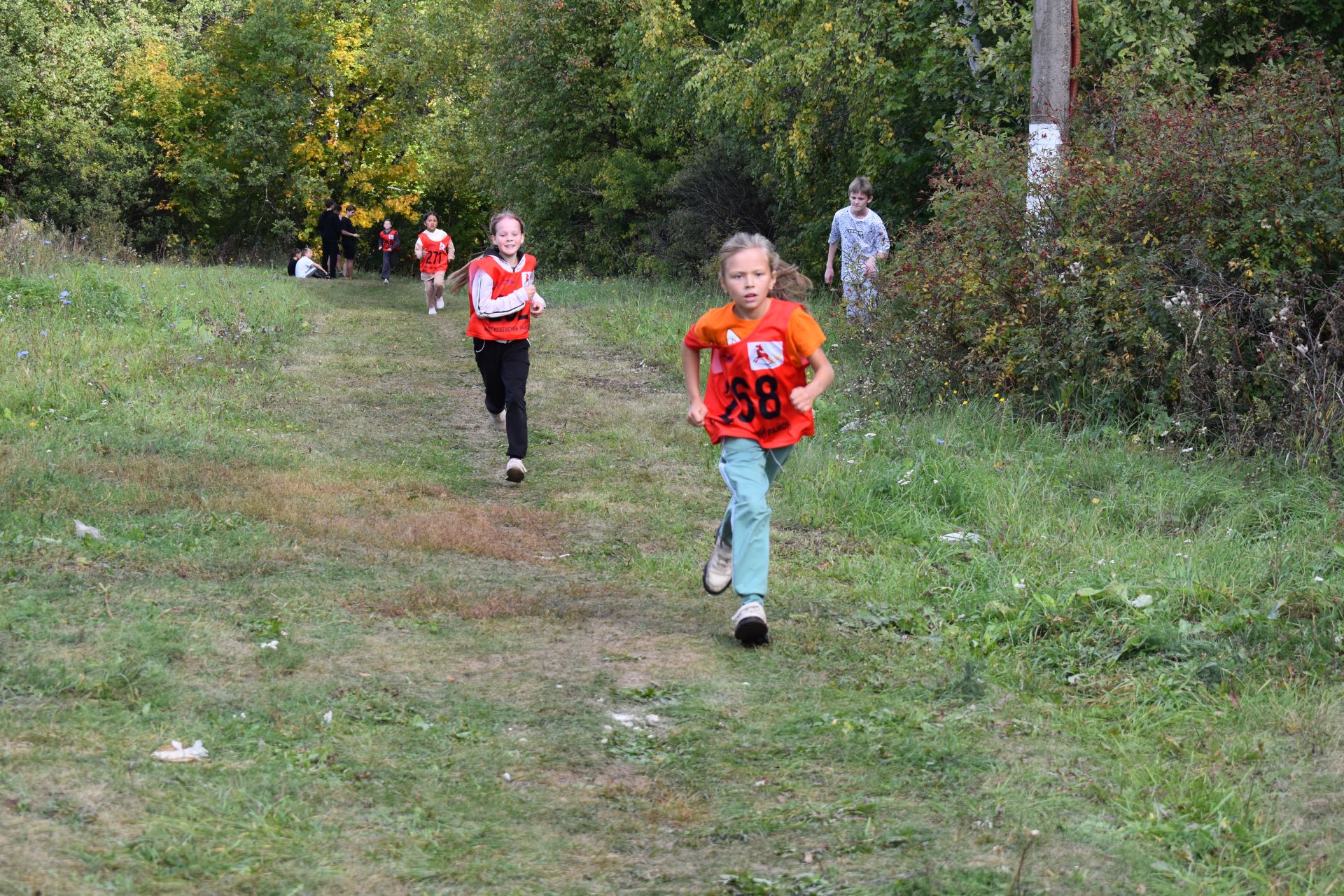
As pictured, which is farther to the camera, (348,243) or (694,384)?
(348,243)

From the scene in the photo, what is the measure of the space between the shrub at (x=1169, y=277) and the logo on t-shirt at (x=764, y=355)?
3795mm

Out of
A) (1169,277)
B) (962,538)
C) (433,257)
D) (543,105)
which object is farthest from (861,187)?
(543,105)

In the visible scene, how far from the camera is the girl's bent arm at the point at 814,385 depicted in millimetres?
5731

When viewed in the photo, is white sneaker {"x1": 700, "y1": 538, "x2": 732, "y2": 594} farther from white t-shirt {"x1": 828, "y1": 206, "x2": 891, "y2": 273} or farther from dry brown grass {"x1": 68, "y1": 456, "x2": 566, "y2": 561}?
white t-shirt {"x1": 828, "y1": 206, "x2": 891, "y2": 273}

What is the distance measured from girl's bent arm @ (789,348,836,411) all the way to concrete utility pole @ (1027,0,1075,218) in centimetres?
553

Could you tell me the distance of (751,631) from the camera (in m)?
5.57

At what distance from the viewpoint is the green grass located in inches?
145

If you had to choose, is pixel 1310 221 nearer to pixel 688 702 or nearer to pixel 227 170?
pixel 688 702

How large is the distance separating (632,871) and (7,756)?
6.24ft

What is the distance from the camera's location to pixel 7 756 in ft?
12.7

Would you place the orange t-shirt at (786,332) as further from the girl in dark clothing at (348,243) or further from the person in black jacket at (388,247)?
the girl in dark clothing at (348,243)

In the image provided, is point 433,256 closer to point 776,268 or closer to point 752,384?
point 776,268

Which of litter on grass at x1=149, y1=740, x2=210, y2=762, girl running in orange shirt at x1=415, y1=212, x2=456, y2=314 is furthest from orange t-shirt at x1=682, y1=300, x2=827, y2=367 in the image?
girl running in orange shirt at x1=415, y1=212, x2=456, y2=314

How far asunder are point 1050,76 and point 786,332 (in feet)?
20.4
